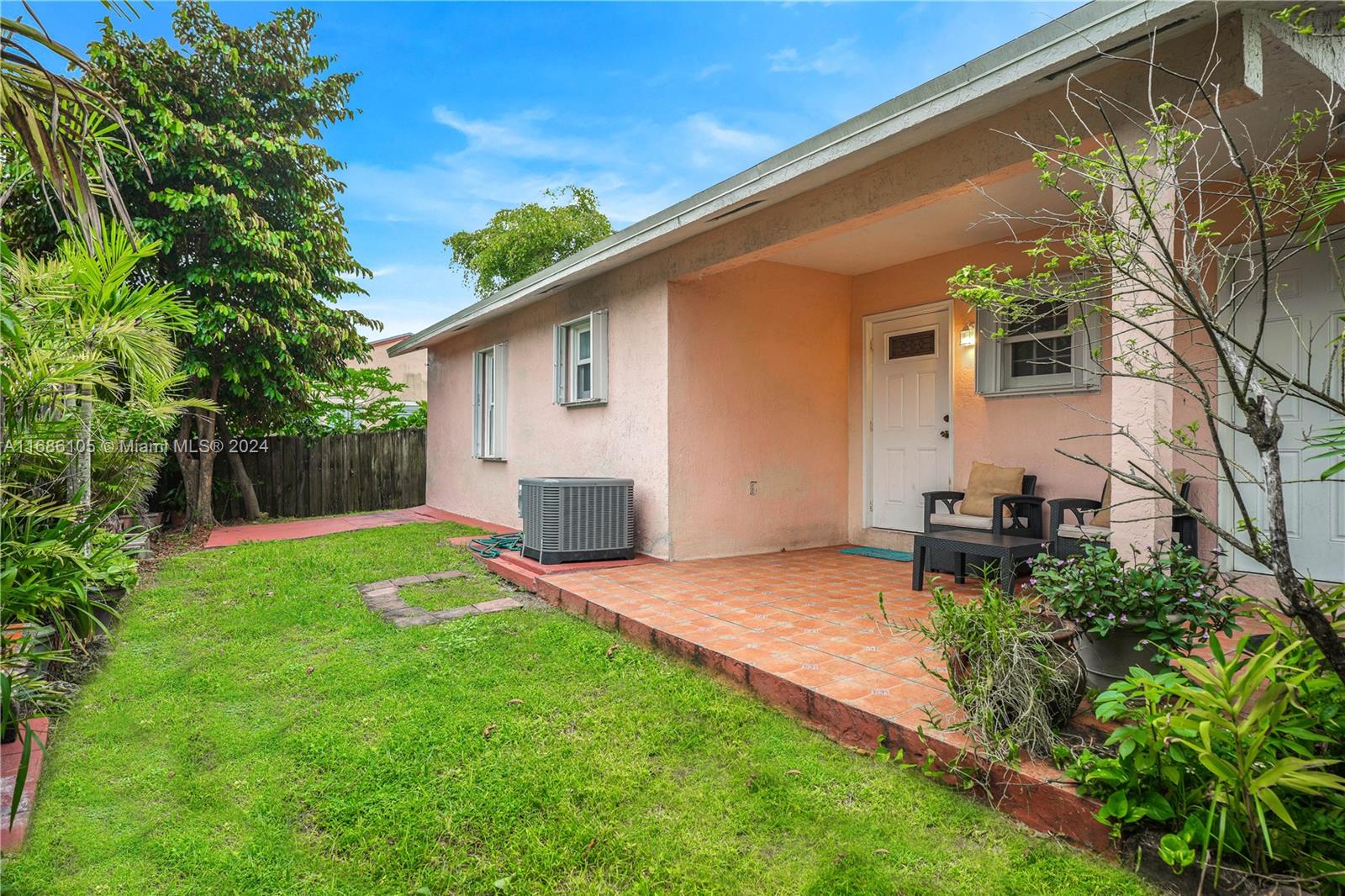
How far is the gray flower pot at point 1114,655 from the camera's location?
2.34 metres

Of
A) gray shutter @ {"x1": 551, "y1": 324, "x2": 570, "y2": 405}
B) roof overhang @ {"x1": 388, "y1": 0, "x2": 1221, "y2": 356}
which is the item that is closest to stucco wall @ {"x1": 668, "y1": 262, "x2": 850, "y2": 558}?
roof overhang @ {"x1": 388, "y1": 0, "x2": 1221, "y2": 356}

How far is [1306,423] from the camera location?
394 cm

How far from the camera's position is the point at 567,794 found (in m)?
2.32

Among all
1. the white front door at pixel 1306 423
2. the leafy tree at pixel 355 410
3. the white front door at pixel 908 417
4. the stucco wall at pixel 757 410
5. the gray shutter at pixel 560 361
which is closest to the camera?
the white front door at pixel 1306 423

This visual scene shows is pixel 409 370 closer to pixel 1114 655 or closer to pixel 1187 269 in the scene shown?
pixel 1114 655

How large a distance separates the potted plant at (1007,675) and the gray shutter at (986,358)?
3489 millimetres

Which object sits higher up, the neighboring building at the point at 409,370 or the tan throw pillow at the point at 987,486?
the neighboring building at the point at 409,370

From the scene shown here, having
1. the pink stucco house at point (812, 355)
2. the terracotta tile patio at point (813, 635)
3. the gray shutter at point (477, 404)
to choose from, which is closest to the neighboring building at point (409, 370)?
the gray shutter at point (477, 404)

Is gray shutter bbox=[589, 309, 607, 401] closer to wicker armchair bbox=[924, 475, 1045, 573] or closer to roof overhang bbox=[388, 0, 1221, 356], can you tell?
roof overhang bbox=[388, 0, 1221, 356]

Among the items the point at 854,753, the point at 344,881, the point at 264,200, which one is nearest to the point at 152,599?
the point at 344,881

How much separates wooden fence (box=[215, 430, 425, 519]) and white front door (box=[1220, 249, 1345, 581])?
448 inches

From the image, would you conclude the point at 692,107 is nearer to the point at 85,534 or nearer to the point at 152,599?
the point at 152,599

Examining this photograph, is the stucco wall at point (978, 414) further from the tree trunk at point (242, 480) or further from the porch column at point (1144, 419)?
the tree trunk at point (242, 480)

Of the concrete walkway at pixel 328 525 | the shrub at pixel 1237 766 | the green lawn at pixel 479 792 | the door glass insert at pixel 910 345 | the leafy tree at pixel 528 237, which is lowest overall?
the green lawn at pixel 479 792
